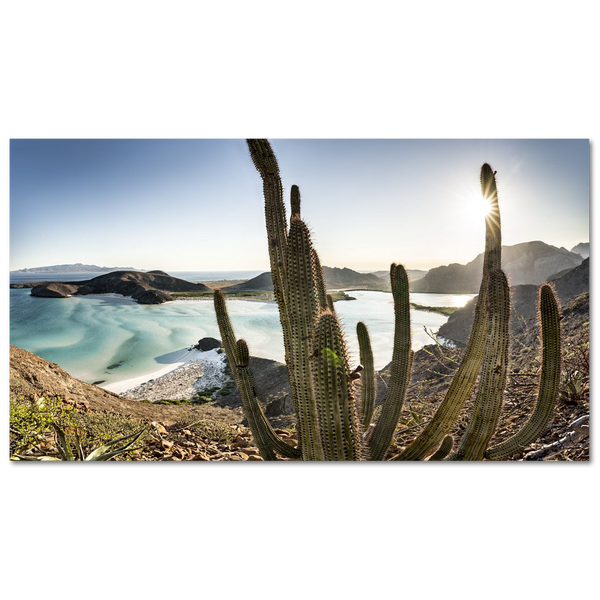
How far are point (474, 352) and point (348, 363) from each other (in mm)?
812

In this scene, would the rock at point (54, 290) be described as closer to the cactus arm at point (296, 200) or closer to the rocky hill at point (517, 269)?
the cactus arm at point (296, 200)

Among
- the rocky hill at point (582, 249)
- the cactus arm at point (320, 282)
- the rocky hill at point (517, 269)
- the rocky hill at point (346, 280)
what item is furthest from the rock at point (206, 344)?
the rocky hill at point (582, 249)

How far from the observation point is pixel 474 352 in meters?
1.88

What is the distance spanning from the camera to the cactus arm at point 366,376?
260 centimetres

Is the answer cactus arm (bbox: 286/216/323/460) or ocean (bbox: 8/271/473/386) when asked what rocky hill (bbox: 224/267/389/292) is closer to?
ocean (bbox: 8/271/473/386)

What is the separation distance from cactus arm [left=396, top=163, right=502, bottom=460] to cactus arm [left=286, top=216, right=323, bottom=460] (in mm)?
751

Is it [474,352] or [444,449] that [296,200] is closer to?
[474,352]

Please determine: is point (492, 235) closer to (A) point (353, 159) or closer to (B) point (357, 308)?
(A) point (353, 159)

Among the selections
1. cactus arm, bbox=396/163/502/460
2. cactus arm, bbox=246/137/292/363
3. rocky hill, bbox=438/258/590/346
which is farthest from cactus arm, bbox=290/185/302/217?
rocky hill, bbox=438/258/590/346

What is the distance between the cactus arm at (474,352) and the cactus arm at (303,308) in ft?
2.46

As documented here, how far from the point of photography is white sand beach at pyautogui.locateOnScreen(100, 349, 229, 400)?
160 inches
